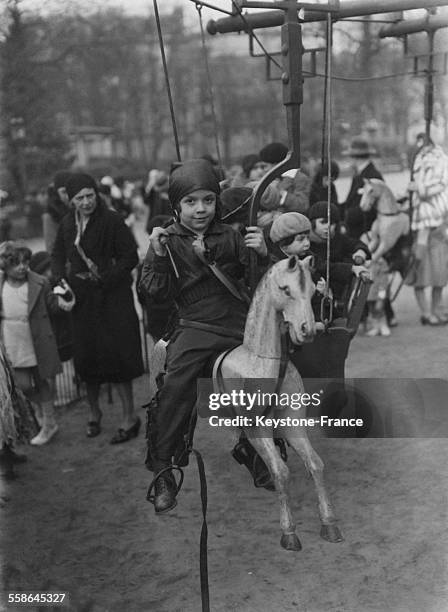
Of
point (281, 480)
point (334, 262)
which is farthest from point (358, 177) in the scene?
point (281, 480)

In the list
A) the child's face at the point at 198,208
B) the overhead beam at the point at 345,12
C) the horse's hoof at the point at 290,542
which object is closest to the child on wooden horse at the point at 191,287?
the child's face at the point at 198,208

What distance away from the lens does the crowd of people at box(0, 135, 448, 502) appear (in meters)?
2.68

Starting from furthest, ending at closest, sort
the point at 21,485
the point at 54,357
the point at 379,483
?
the point at 54,357, the point at 21,485, the point at 379,483

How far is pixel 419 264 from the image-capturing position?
6754mm

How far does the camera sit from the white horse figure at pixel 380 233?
4.40 metres

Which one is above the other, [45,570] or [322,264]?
[322,264]

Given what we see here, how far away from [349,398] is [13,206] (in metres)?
12.8

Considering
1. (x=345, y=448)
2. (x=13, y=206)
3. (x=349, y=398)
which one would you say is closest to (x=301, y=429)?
(x=349, y=398)

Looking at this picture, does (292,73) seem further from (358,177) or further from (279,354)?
(358,177)

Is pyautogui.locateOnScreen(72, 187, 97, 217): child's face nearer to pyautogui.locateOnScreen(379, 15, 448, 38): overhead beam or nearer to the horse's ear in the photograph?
pyautogui.locateOnScreen(379, 15, 448, 38): overhead beam

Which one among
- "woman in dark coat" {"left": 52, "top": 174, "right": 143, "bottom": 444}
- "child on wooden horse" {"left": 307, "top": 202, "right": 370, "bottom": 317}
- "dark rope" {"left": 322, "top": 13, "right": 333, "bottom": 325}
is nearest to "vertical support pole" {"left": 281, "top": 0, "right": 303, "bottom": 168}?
"dark rope" {"left": 322, "top": 13, "right": 333, "bottom": 325}

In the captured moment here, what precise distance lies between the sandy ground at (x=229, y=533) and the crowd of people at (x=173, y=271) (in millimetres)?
339

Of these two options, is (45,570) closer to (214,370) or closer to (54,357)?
(214,370)

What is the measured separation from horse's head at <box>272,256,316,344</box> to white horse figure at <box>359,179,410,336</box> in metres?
1.89
